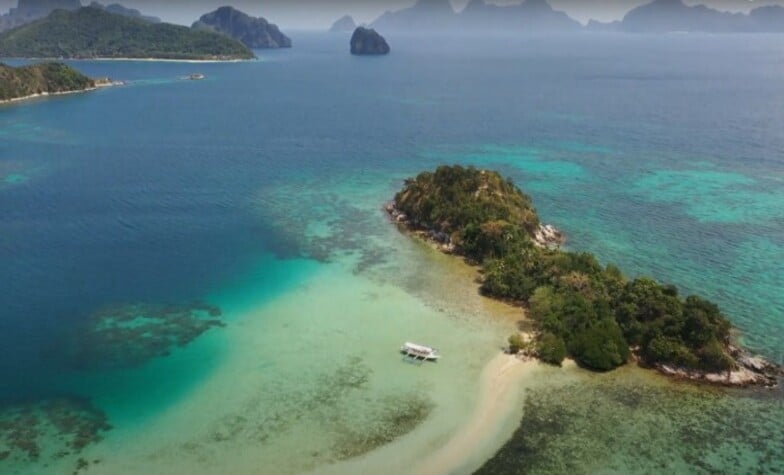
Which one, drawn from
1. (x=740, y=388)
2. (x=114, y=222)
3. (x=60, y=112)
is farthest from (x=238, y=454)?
(x=60, y=112)

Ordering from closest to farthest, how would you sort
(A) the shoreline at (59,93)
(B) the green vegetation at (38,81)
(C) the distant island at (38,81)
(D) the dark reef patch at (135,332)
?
(D) the dark reef patch at (135,332) → (A) the shoreline at (59,93) → (C) the distant island at (38,81) → (B) the green vegetation at (38,81)

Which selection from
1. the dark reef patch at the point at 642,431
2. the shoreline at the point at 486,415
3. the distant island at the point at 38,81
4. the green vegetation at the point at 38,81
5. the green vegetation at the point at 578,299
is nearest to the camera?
the dark reef patch at the point at 642,431

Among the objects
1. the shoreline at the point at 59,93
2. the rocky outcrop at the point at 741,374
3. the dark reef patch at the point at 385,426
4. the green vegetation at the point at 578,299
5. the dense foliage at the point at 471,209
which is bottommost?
the dark reef patch at the point at 385,426

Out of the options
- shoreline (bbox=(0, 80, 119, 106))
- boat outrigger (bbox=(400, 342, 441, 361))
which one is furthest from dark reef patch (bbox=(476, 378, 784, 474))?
shoreline (bbox=(0, 80, 119, 106))

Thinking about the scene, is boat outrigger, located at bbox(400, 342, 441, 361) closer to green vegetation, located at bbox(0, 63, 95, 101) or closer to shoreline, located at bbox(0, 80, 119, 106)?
shoreline, located at bbox(0, 80, 119, 106)

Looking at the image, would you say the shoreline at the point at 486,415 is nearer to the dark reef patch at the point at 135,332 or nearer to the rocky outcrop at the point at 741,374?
the rocky outcrop at the point at 741,374

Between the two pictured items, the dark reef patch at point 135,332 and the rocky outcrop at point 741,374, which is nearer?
the rocky outcrop at point 741,374

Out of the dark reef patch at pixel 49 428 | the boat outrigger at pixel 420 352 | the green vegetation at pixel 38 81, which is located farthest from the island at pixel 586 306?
the green vegetation at pixel 38 81

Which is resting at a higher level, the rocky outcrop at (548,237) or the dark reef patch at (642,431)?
the rocky outcrop at (548,237)
